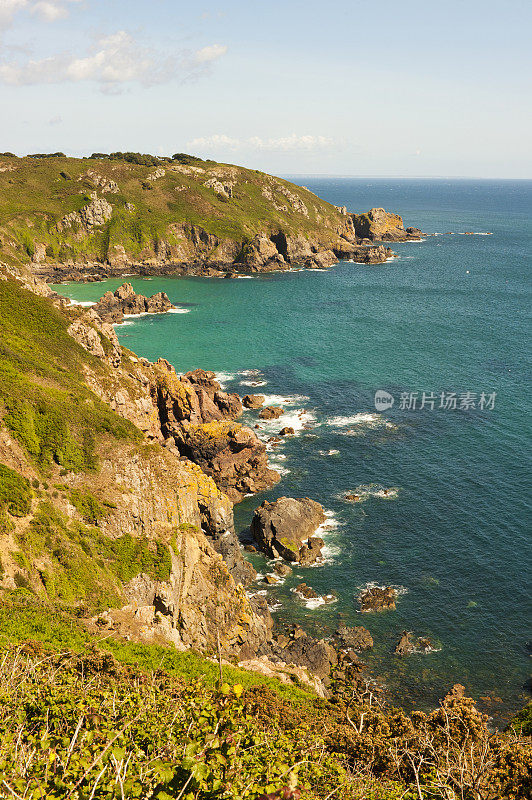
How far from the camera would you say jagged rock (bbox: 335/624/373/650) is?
161 feet

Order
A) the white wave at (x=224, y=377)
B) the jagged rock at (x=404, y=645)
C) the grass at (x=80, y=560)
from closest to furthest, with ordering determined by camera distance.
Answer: the grass at (x=80, y=560)
the jagged rock at (x=404, y=645)
the white wave at (x=224, y=377)

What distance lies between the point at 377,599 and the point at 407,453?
28748 mm

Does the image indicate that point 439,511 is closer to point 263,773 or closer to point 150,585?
point 150,585

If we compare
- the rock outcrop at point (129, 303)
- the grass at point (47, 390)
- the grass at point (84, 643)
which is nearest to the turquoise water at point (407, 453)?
the rock outcrop at point (129, 303)

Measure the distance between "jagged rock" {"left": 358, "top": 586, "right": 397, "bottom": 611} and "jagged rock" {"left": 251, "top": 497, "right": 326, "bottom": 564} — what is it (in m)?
7.21

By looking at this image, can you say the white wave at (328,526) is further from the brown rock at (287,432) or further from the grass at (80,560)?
the grass at (80,560)

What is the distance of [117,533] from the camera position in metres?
41.2

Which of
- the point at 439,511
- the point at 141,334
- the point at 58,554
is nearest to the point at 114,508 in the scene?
the point at 58,554

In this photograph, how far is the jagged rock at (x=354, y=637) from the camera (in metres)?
49.0

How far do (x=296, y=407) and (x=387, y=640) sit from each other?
161 ft

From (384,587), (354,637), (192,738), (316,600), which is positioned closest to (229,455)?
(316,600)

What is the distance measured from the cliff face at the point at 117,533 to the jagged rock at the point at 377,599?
10101mm

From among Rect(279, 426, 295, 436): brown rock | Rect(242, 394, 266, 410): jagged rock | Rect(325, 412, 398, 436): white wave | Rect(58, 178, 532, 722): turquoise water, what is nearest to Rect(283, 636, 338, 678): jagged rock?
Rect(58, 178, 532, 722): turquoise water

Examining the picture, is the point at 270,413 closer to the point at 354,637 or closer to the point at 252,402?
the point at 252,402
